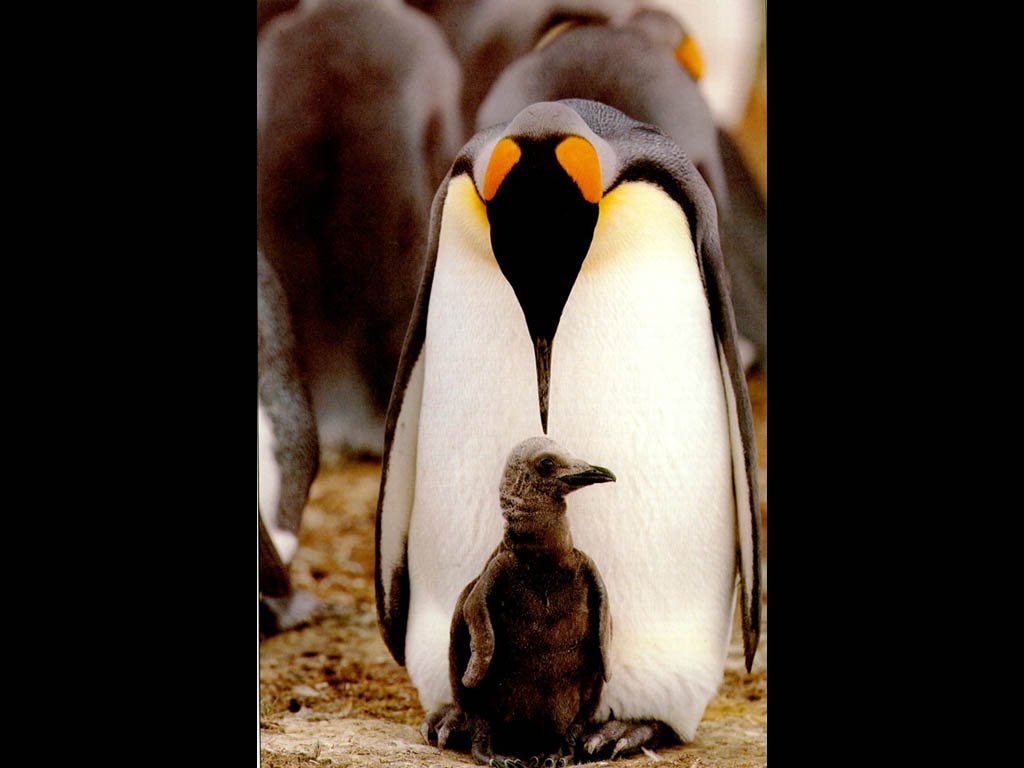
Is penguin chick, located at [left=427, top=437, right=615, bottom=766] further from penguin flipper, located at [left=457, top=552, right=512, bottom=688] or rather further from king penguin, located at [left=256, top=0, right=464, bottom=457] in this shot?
king penguin, located at [left=256, top=0, right=464, bottom=457]

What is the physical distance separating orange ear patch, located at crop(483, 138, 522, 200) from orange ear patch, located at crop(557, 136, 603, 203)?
0.07m

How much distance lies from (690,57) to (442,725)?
1.16 m

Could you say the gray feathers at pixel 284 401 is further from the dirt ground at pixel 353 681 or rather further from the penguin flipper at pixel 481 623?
the penguin flipper at pixel 481 623

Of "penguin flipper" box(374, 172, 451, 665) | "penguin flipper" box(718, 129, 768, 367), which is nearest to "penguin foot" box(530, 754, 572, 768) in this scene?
"penguin flipper" box(374, 172, 451, 665)

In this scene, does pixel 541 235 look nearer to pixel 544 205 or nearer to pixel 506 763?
pixel 544 205

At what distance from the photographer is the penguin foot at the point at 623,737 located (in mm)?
1914

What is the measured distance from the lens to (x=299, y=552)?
7.31 feet

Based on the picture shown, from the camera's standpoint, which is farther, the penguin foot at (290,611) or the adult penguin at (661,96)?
the penguin foot at (290,611)

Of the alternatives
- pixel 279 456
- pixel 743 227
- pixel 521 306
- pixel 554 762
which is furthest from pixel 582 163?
pixel 554 762

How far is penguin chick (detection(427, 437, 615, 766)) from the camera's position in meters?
1.84

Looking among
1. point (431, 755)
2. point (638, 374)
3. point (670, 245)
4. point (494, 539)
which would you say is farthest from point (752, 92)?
point (431, 755)

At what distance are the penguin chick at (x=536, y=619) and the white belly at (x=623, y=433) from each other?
9cm

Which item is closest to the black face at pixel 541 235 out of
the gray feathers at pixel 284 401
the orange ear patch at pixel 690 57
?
the orange ear patch at pixel 690 57

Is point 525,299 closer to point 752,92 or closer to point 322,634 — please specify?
point 752,92
